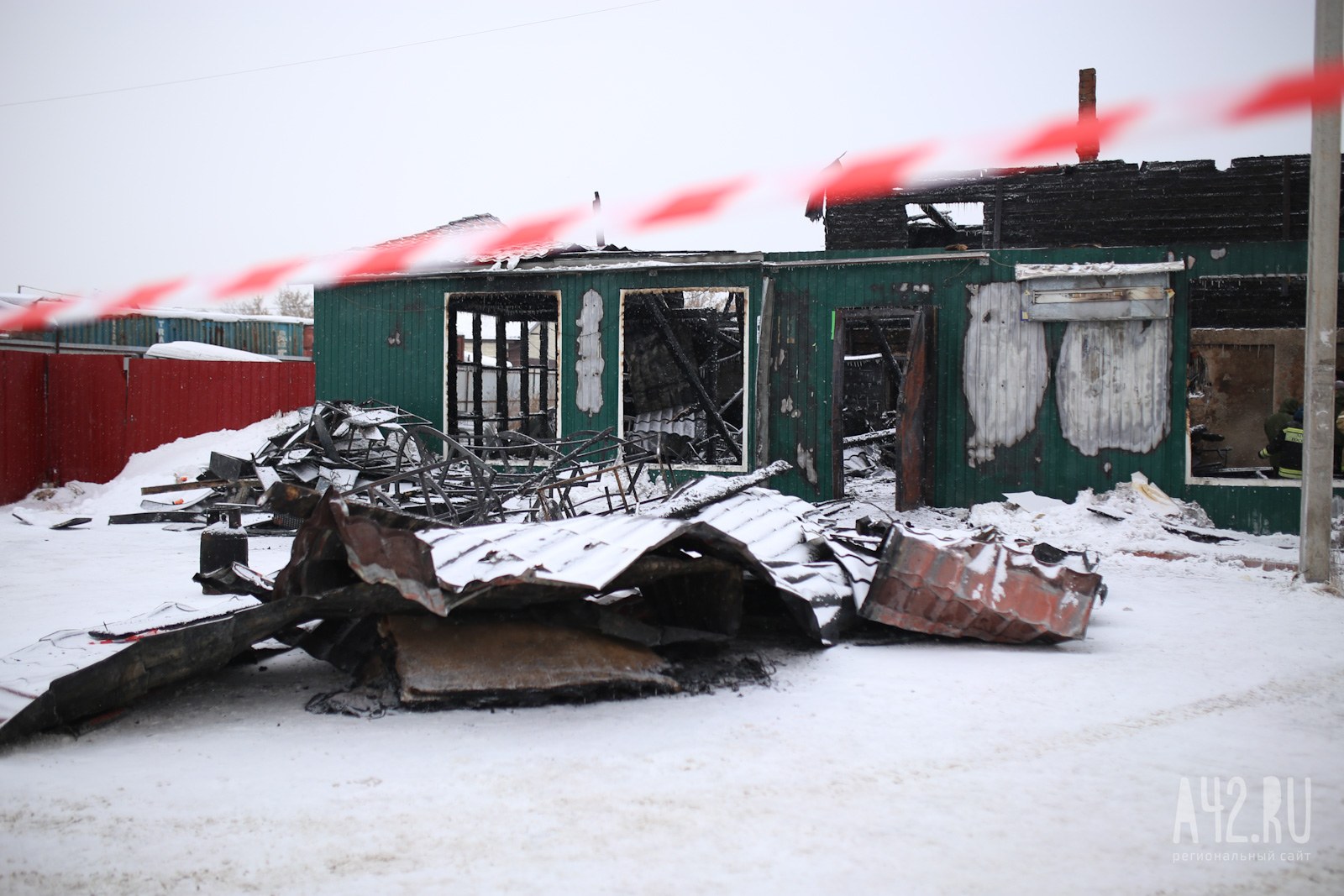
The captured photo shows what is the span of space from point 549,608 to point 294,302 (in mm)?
62866

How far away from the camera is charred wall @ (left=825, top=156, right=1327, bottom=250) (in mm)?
14875

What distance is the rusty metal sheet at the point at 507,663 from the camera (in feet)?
11.9

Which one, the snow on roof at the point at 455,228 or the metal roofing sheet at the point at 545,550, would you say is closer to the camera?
the metal roofing sheet at the point at 545,550

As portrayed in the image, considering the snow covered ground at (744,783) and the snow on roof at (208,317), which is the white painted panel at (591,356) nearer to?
the snow covered ground at (744,783)

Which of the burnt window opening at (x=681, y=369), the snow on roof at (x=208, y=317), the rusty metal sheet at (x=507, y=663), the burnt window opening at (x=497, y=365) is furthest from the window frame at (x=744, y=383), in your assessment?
the snow on roof at (x=208, y=317)

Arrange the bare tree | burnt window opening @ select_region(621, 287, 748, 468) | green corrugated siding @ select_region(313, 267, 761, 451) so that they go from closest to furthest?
green corrugated siding @ select_region(313, 267, 761, 451), burnt window opening @ select_region(621, 287, 748, 468), the bare tree

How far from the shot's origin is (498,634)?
3834 mm

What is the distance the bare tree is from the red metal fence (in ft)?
144

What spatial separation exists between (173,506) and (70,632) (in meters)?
6.81

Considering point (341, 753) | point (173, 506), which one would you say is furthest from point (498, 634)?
point (173, 506)

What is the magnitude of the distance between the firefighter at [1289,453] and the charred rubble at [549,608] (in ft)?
17.4

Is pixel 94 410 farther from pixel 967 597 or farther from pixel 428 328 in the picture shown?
pixel 967 597

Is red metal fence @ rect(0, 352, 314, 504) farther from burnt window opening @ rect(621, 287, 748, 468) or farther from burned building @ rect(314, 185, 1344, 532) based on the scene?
burnt window opening @ rect(621, 287, 748, 468)

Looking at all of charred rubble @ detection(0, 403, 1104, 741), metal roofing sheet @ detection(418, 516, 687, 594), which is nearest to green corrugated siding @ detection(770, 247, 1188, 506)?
charred rubble @ detection(0, 403, 1104, 741)
